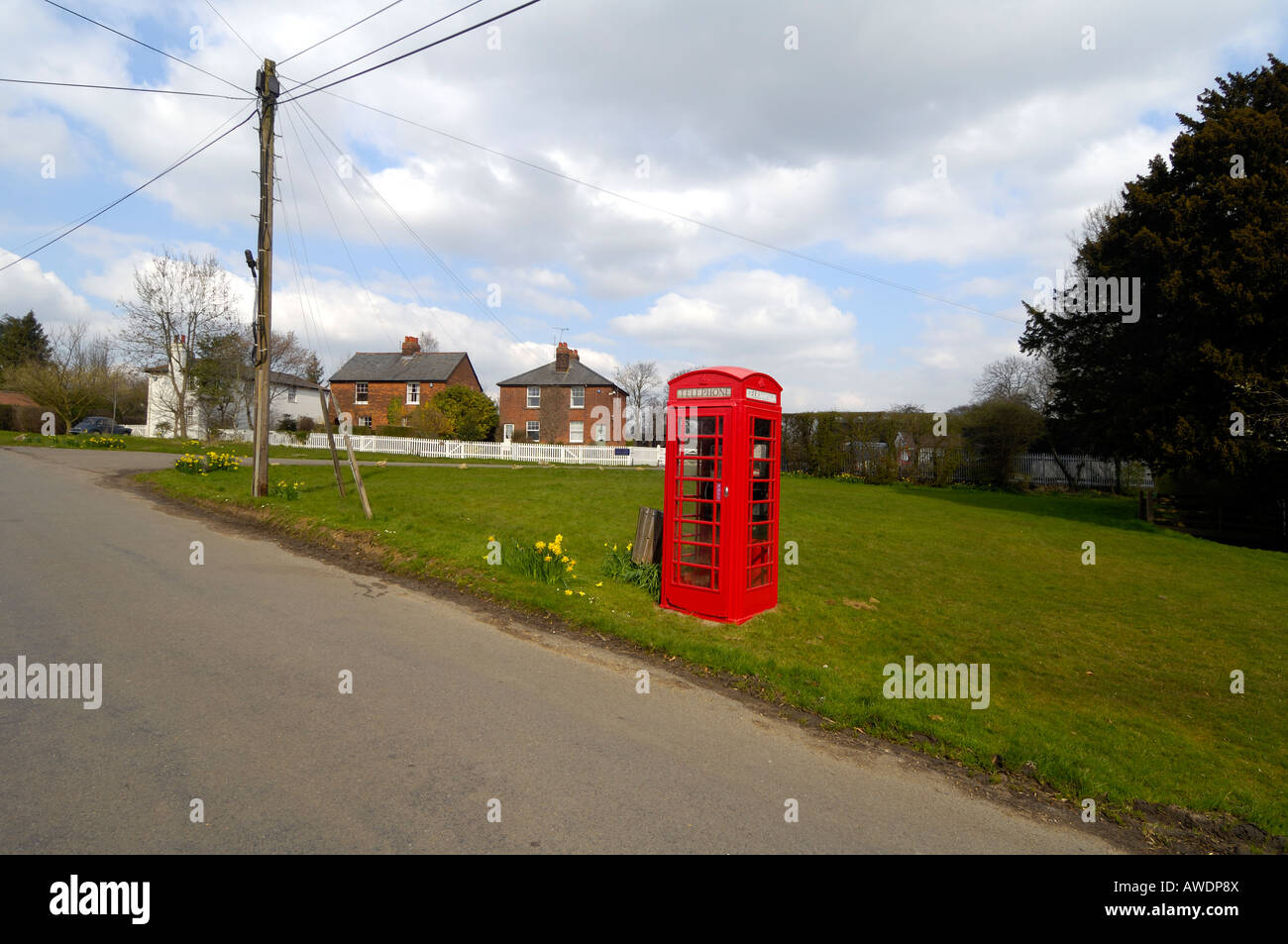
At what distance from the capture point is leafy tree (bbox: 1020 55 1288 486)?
16375 mm

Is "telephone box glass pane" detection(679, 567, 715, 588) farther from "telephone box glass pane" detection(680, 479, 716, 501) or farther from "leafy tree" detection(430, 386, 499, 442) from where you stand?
"leafy tree" detection(430, 386, 499, 442)

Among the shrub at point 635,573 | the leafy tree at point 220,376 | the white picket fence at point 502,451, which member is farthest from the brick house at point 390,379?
the shrub at point 635,573

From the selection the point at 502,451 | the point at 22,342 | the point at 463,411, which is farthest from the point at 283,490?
the point at 22,342

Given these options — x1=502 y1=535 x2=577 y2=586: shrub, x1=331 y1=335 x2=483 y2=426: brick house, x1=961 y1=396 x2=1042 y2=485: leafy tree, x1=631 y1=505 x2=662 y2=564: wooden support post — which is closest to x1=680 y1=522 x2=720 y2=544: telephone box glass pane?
x1=631 y1=505 x2=662 y2=564: wooden support post

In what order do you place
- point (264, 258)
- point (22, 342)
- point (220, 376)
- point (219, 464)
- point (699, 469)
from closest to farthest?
1. point (699, 469)
2. point (264, 258)
3. point (219, 464)
4. point (220, 376)
5. point (22, 342)

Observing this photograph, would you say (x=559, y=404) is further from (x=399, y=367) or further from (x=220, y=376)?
(x=220, y=376)

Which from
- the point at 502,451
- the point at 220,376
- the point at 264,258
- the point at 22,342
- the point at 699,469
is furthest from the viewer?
the point at 22,342

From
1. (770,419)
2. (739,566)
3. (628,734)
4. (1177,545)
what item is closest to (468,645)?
(628,734)

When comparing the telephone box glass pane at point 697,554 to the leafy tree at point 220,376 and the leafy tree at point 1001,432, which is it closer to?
the leafy tree at point 1001,432

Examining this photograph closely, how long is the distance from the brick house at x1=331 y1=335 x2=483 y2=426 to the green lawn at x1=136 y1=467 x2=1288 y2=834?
34.1m

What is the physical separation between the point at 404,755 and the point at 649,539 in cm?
492

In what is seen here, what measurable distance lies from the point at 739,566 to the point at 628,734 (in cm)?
305

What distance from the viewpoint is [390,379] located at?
50.6m
